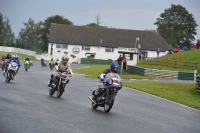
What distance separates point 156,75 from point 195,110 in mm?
25170

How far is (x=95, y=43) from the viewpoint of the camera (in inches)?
4254

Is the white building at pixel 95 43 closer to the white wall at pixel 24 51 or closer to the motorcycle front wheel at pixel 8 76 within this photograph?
the white wall at pixel 24 51

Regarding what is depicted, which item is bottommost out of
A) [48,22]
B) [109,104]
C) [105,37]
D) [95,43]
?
[109,104]

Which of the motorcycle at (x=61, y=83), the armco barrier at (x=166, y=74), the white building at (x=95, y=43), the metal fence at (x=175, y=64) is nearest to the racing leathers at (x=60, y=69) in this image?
the motorcycle at (x=61, y=83)

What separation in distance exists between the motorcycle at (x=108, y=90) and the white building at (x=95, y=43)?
289 ft

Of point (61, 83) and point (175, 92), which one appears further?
point (175, 92)

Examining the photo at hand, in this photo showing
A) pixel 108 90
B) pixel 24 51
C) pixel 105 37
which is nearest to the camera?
pixel 108 90

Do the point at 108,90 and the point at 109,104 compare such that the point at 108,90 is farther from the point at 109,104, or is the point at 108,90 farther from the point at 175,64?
the point at 175,64

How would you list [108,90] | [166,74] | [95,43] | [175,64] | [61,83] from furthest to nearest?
[95,43], [175,64], [166,74], [61,83], [108,90]

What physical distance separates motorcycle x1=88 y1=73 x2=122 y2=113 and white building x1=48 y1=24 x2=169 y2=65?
87948mm

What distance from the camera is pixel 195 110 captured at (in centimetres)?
2259

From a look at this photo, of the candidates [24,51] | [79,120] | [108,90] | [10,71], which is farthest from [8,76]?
[24,51]

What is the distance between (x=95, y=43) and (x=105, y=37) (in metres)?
2.91

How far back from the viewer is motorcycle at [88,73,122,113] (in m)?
16.7
